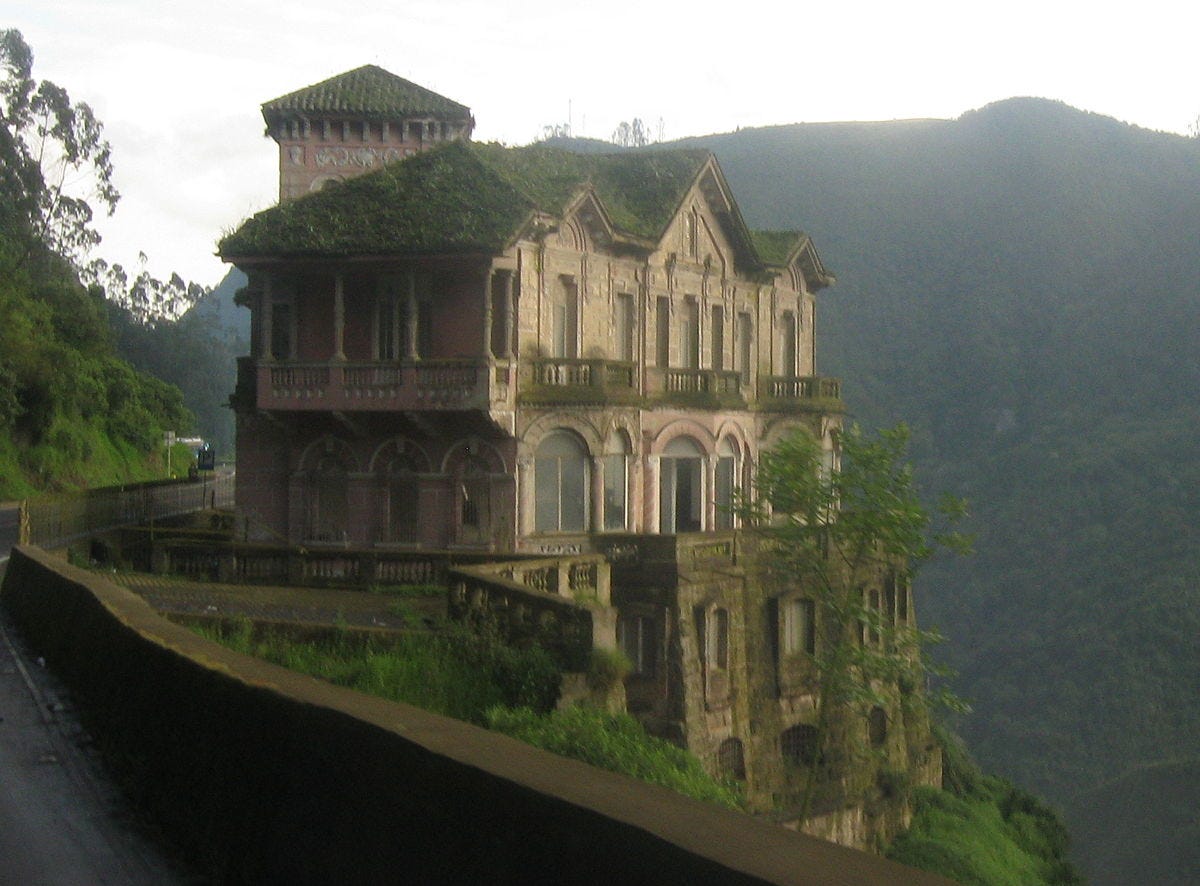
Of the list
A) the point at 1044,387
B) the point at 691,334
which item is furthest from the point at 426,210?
the point at 1044,387

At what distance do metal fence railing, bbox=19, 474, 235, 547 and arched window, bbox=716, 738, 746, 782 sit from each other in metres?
15.0

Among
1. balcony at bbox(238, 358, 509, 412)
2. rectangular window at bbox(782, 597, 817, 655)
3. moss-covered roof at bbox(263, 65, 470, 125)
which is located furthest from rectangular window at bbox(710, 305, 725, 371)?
moss-covered roof at bbox(263, 65, 470, 125)

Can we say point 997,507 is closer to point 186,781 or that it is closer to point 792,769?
point 792,769

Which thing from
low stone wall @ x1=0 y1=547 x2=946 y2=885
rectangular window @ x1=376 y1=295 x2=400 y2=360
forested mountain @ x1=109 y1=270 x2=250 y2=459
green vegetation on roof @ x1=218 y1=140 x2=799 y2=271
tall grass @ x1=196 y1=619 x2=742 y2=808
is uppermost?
forested mountain @ x1=109 y1=270 x2=250 y2=459

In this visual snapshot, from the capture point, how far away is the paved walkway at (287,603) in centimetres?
2025

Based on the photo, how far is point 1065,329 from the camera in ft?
401

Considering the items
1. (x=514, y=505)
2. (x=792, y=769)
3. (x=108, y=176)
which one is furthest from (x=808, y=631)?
(x=108, y=176)

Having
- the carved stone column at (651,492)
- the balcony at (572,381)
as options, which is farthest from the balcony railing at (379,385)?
the carved stone column at (651,492)

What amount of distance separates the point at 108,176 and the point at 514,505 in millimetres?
51511

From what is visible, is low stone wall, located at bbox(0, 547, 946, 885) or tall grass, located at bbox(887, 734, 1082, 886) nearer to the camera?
low stone wall, located at bbox(0, 547, 946, 885)

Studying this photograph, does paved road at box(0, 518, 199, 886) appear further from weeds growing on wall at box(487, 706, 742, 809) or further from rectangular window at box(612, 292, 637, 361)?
rectangular window at box(612, 292, 637, 361)

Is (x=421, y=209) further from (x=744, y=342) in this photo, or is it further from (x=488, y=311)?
(x=744, y=342)

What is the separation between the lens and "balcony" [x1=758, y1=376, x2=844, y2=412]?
37250 mm

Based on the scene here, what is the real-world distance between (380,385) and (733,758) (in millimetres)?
10396
